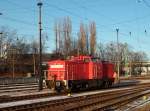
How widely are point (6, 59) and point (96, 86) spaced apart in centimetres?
5255

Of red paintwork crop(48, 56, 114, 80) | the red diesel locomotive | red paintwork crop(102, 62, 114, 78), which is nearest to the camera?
the red diesel locomotive

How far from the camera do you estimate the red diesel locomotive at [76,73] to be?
102 ft

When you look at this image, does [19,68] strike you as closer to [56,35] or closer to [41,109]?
[56,35]

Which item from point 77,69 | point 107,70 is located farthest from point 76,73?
point 107,70

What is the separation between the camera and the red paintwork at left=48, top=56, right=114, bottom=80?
103 ft

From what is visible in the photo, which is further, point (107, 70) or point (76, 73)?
point (107, 70)

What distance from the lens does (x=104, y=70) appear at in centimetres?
3803

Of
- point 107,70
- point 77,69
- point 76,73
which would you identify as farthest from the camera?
point 107,70

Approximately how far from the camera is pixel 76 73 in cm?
3259

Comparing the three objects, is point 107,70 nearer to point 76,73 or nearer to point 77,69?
point 77,69

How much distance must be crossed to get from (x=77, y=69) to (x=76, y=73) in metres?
0.55

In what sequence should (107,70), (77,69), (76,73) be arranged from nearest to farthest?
(76,73) → (77,69) → (107,70)

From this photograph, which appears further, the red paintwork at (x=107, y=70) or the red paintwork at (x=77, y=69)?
the red paintwork at (x=107, y=70)

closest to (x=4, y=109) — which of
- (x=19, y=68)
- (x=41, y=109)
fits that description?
(x=41, y=109)
